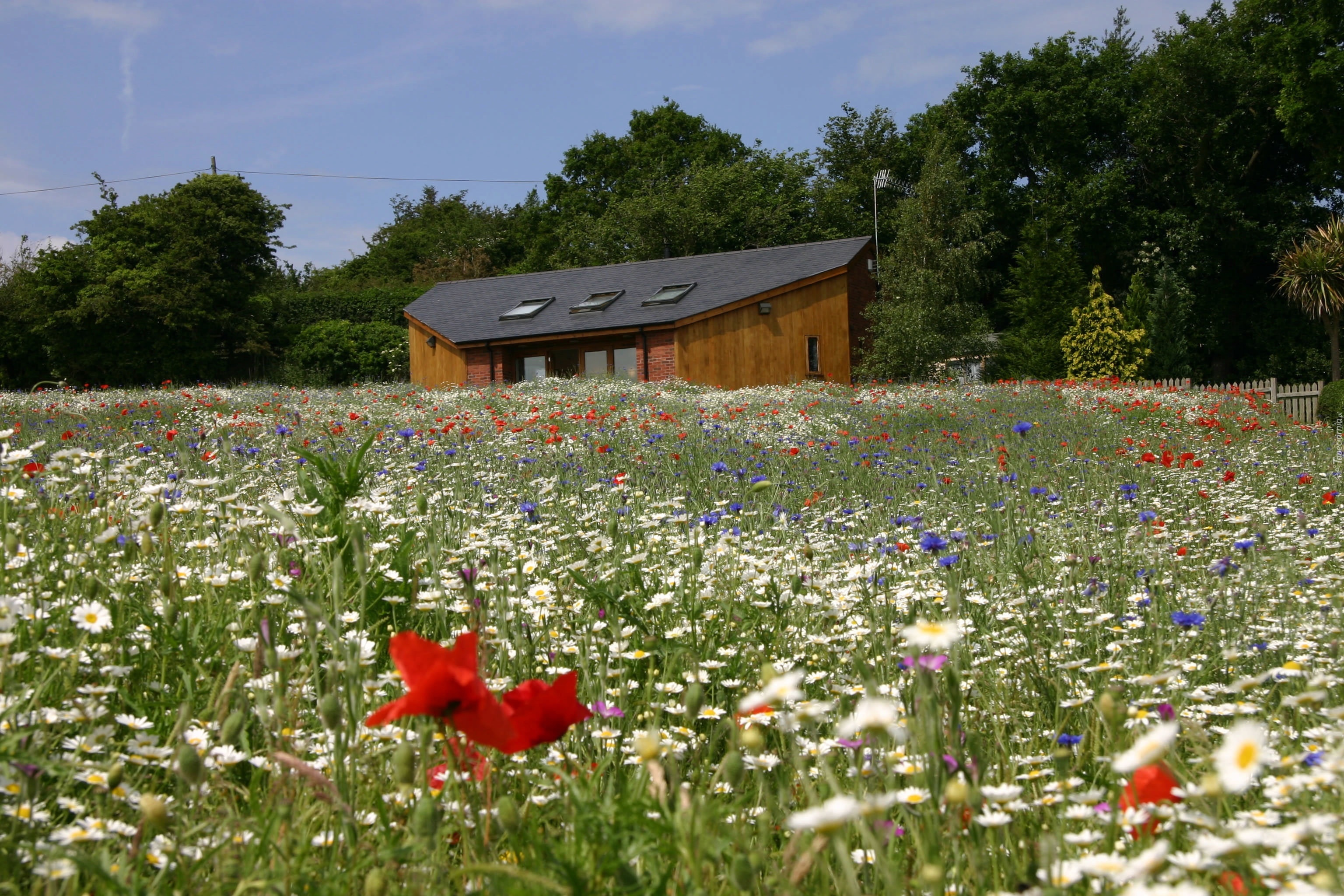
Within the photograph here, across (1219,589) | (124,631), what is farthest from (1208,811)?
(124,631)

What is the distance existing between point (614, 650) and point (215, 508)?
6.34 feet

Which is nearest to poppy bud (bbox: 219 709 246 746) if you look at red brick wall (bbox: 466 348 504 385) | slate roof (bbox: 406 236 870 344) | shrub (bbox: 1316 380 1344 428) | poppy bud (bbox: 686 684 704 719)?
poppy bud (bbox: 686 684 704 719)

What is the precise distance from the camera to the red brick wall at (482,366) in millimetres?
29469

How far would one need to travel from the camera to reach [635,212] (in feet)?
138

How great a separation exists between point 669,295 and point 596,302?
251 centimetres

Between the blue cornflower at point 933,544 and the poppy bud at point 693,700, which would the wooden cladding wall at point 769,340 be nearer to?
the blue cornflower at point 933,544

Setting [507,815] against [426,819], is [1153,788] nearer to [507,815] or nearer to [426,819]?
[507,815]

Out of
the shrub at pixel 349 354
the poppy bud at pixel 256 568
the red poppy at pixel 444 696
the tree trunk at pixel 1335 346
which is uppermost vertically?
the shrub at pixel 349 354

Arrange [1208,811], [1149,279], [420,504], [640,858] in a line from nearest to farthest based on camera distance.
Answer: [1208,811] < [640,858] < [420,504] < [1149,279]

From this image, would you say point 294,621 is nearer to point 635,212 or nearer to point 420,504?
point 420,504

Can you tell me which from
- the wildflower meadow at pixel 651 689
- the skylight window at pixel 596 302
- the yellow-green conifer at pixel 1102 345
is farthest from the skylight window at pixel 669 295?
the wildflower meadow at pixel 651 689

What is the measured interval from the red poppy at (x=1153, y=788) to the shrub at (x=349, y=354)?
117 ft

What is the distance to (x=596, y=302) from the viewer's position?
2958 centimetres

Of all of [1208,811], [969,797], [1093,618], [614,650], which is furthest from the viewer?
[1093,618]
